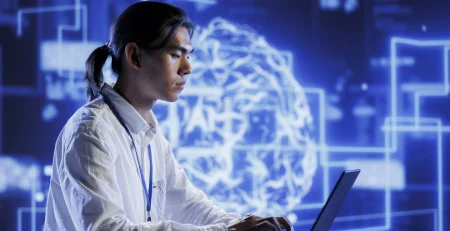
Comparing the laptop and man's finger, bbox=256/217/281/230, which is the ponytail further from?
the laptop

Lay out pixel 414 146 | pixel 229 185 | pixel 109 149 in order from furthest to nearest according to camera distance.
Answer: pixel 414 146 < pixel 229 185 < pixel 109 149

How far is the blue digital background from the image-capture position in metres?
2.78

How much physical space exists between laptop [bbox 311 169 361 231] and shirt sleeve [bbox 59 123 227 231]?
0.24m

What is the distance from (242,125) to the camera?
3.40 metres

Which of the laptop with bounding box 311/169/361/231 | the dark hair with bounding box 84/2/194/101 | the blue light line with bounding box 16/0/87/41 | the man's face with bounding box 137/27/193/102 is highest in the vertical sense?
the blue light line with bounding box 16/0/87/41

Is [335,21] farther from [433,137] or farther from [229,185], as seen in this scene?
[229,185]

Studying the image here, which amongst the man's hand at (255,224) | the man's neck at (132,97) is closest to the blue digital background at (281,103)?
the man's neck at (132,97)

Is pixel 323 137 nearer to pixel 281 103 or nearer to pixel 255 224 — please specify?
pixel 281 103

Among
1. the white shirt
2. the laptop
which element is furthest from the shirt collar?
the laptop

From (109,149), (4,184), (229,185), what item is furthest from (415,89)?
(109,149)

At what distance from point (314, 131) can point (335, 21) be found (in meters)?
0.72

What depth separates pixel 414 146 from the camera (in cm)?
406

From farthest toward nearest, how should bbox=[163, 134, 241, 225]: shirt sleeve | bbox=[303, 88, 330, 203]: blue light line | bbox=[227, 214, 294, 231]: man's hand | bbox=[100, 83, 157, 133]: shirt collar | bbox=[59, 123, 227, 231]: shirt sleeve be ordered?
bbox=[303, 88, 330, 203]: blue light line, bbox=[163, 134, 241, 225]: shirt sleeve, bbox=[100, 83, 157, 133]: shirt collar, bbox=[227, 214, 294, 231]: man's hand, bbox=[59, 123, 227, 231]: shirt sleeve

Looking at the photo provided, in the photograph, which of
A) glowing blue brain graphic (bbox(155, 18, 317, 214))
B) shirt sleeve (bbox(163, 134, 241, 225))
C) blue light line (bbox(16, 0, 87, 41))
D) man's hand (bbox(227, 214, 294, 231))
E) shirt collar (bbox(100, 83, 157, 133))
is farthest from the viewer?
glowing blue brain graphic (bbox(155, 18, 317, 214))
